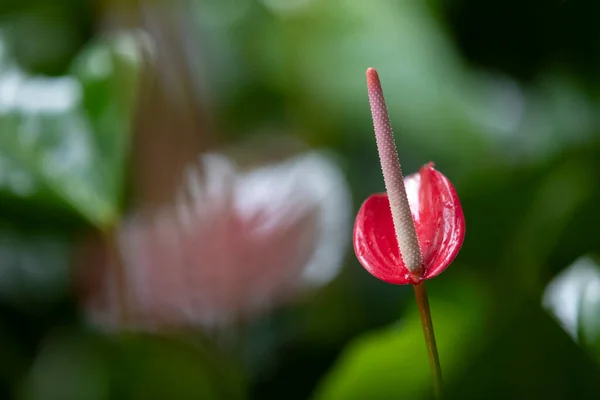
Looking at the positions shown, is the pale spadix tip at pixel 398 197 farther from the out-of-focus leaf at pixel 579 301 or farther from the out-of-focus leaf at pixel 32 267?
the out-of-focus leaf at pixel 32 267

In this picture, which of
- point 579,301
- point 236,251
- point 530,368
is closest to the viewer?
point 530,368

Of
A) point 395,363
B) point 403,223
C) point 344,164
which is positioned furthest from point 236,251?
point 403,223

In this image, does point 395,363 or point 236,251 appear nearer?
point 395,363

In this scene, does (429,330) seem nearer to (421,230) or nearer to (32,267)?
(421,230)

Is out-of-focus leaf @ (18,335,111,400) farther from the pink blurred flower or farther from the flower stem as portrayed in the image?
the flower stem

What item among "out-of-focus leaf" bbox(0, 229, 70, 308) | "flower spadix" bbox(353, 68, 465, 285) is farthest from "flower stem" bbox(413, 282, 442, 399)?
"out-of-focus leaf" bbox(0, 229, 70, 308)

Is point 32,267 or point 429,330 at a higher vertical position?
point 429,330
